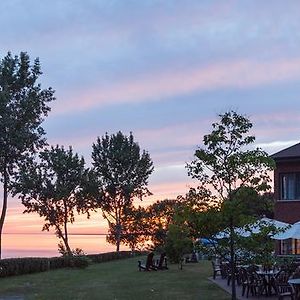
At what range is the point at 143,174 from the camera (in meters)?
64.8

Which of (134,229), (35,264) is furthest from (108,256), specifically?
(35,264)

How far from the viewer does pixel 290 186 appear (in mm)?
38188

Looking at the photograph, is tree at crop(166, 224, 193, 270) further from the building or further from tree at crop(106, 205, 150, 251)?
tree at crop(106, 205, 150, 251)

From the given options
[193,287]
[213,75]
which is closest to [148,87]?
[213,75]

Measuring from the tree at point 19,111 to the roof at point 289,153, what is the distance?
41.2 ft

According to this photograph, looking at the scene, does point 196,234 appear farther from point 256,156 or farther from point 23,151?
point 23,151

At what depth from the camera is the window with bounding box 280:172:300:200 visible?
3784 cm

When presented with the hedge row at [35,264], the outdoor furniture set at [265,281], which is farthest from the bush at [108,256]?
the outdoor furniture set at [265,281]

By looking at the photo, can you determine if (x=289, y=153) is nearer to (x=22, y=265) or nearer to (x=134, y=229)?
(x=22, y=265)

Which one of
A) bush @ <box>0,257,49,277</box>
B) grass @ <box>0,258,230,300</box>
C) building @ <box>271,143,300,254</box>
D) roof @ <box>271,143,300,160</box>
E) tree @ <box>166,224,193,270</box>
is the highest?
roof @ <box>271,143,300,160</box>

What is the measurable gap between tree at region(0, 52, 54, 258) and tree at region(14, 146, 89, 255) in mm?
18892

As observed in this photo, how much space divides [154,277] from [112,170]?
112 ft

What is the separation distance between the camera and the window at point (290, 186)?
37844mm

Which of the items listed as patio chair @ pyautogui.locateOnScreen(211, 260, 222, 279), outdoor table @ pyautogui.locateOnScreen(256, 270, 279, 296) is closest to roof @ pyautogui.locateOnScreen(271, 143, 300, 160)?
patio chair @ pyautogui.locateOnScreen(211, 260, 222, 279)
